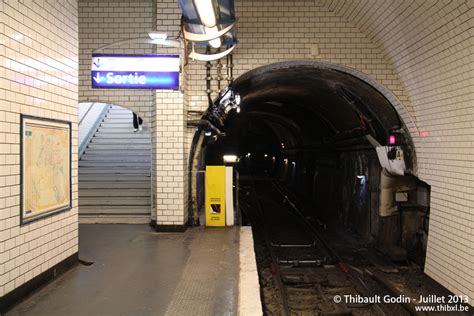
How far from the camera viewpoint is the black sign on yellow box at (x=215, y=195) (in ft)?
27.2

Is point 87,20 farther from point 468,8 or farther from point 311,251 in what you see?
point 311,251

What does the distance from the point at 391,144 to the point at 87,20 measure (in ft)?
24.4

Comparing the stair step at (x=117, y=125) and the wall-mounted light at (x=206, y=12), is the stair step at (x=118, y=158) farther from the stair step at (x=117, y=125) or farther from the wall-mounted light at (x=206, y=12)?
the wall-mounted light at (x=206, y=12)

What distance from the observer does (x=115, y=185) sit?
31.9 feet

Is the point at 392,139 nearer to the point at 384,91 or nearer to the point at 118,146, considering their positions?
the point at 384,91

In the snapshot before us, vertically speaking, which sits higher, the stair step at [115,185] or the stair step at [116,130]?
the stair step at [116,130]

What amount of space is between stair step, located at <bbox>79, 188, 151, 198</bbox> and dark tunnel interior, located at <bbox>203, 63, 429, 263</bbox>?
222cm

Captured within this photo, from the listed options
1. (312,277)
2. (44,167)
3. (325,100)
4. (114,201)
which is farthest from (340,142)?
(44,167)

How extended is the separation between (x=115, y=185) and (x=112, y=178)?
396 mm

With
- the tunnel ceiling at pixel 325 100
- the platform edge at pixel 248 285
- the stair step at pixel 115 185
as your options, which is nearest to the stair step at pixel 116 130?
the stair step at pixel 115 185

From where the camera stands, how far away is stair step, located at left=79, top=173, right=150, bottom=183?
995cm

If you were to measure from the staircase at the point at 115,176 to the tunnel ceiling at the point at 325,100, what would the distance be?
3.56 m

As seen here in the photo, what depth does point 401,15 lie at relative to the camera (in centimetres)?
675

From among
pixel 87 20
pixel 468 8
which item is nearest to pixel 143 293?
pixel 468 8
